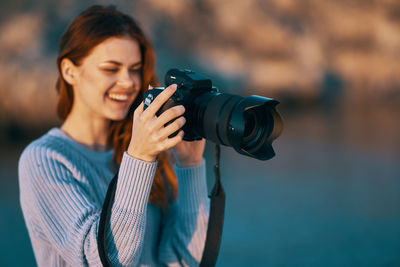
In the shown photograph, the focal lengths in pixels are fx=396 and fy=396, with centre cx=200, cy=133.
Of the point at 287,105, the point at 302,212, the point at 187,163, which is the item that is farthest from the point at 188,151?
the point at 287,105

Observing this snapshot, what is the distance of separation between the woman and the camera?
0.06 metres

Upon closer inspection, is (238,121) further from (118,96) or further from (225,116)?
(118,96)

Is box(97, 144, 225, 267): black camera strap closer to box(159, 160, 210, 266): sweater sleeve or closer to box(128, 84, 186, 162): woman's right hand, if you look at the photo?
box(159, 160, 210, 266): sweater sleeve

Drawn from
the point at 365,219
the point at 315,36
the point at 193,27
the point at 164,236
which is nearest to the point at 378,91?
the point at 315,36

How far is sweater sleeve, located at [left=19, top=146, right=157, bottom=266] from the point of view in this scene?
723 millimetres

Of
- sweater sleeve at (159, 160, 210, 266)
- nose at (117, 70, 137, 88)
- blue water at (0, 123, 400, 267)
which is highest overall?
nose at (117, 70, 137, 88)

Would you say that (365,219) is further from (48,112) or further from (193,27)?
(193,27)

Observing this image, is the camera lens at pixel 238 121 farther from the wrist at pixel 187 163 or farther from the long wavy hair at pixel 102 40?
the long wavy hair at pixel 102 40

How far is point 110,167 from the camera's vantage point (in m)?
1.03

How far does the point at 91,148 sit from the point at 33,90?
12.4ft

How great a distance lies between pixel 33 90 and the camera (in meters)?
4.44

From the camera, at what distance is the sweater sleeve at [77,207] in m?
0.72

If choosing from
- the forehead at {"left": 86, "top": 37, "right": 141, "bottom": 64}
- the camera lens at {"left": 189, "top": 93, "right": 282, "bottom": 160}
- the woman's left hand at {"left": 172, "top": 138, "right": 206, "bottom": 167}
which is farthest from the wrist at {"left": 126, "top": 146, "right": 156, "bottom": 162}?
the forehead at {"left": 86, "top": 37, "right": 141, "bottom": 64}

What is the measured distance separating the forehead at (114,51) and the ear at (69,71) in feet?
0.22
